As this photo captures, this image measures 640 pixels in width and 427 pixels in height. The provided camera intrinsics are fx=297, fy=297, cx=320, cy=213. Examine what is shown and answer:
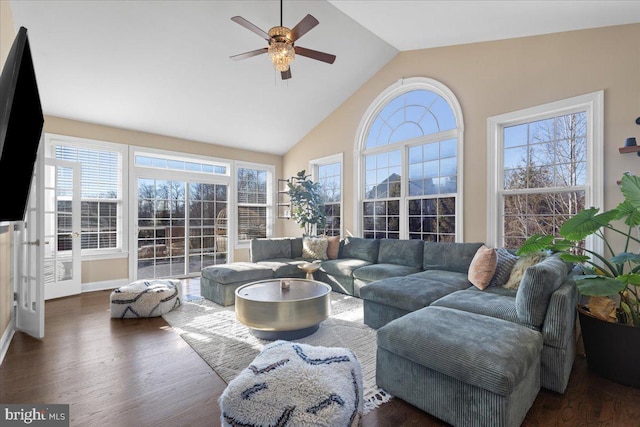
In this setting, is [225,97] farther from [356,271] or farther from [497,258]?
[497,258]

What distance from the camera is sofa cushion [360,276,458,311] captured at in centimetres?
279

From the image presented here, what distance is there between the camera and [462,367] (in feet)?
5.23

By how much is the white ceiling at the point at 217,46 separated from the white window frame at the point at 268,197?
109 centimetres

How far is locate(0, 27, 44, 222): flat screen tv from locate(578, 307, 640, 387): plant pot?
3.30m

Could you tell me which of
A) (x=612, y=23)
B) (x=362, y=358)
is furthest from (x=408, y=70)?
(x=362, y=358)

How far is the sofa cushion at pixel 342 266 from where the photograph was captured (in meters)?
4.25

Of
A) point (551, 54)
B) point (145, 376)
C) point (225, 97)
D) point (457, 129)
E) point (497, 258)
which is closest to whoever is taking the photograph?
point (145, 376)

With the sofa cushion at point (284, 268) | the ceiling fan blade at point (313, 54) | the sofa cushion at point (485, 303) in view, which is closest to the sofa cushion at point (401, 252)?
the sofa cushion at point (284, 268)

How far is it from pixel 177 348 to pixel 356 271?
92.5 inches

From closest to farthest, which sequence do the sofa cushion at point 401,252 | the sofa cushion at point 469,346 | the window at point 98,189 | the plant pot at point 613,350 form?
the sofa cushion at point 469,346 → the plant pot at point 613,350 → the sofa cushion at point 401,252 → the window at point 98,189

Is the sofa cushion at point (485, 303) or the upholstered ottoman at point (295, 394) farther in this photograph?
the sofa cushion at point (485, 303)

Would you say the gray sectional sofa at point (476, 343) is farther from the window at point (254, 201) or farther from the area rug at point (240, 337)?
the window at point (254, 201)

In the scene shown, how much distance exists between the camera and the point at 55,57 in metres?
3.42

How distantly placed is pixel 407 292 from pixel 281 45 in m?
2.61
